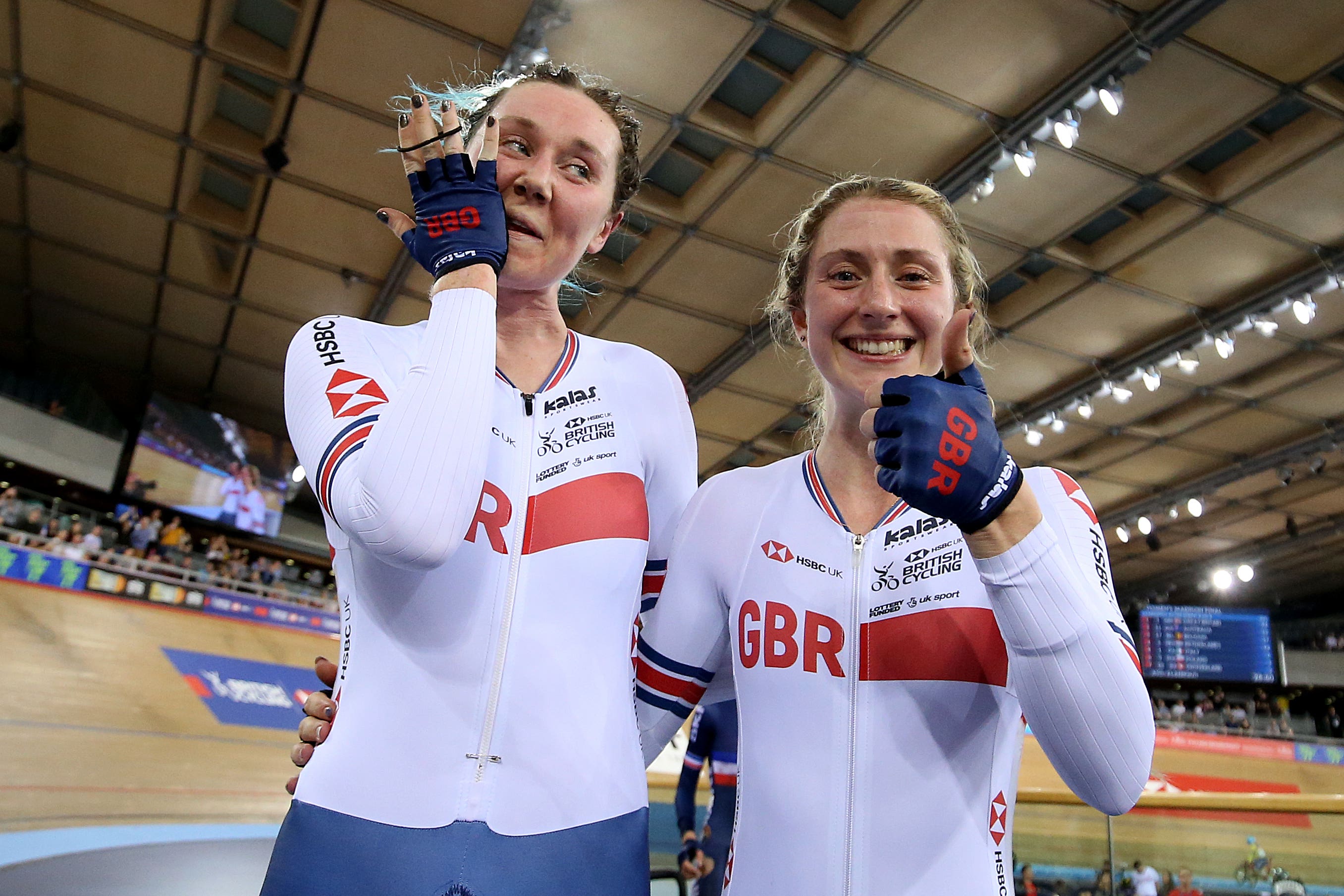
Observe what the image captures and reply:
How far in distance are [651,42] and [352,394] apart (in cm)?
716

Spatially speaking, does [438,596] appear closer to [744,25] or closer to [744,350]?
[744,25]

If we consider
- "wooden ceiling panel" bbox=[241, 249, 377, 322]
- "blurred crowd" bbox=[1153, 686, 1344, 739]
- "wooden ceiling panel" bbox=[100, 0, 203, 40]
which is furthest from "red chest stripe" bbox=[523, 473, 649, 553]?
"blurred crowd" bbox=[1153, 686, 1344, 739]

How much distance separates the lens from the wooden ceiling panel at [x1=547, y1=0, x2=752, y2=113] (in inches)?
295

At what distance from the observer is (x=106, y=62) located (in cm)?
935

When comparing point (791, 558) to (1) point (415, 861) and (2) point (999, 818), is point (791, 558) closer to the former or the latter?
(2) point (999, 818)

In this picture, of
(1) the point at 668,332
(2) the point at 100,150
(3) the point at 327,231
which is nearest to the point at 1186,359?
(1) the point at 668,332


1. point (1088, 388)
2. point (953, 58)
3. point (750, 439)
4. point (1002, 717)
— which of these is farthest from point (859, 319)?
point (750, 439)

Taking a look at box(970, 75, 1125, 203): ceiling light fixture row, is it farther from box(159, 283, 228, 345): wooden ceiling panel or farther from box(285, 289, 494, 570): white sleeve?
box(159, 283, 228, 345): wooden ceiling panel

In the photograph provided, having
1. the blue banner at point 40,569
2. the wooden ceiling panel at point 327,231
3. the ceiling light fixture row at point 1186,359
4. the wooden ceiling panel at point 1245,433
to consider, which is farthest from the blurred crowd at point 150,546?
the wooden ceiling panel at point 1245,433

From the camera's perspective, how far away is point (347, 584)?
1569mm

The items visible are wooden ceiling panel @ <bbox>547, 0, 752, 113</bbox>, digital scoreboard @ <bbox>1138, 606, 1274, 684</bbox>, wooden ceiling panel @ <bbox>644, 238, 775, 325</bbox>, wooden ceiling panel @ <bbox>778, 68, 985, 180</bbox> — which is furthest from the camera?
digital scoreboard @ <bbox>1138, 606, 1274, 684</bbox>

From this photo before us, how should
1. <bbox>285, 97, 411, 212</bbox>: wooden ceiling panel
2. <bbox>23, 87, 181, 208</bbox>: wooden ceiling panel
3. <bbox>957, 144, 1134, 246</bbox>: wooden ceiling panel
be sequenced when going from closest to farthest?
<bbox>957, 144, 1134, 246</bbox>: wooden ceiling panel → <bbox>285, 97, 411, 212</bbox>: wooden ceiling panel → <bbox>23, 87, 181, 208</bbox>: wooden ceiling panel

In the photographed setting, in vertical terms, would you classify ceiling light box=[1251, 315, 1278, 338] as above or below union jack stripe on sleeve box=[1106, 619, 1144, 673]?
above

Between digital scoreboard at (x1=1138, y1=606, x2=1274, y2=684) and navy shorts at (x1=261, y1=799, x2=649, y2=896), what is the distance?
2502 cm
